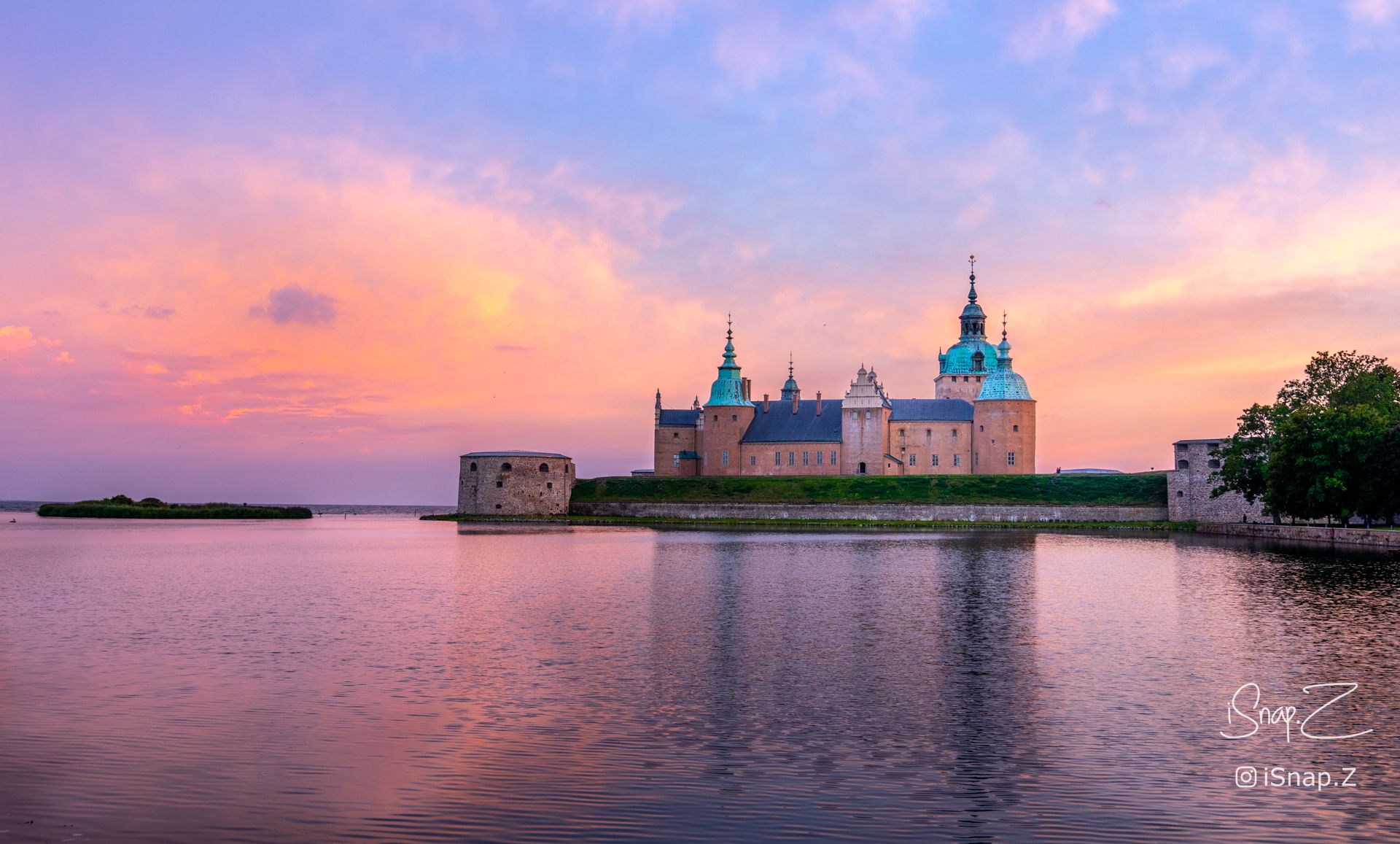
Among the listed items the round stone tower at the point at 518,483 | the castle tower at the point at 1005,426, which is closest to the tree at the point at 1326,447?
the castle tower at the point at 1005,426

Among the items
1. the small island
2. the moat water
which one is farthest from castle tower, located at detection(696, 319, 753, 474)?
the moat water

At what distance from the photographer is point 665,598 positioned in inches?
1091

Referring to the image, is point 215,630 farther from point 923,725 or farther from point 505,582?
point 923,725

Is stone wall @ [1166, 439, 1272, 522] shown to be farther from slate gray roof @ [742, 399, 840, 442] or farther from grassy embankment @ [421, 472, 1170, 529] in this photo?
slate gray roof @ [742, 399, 840, 442]

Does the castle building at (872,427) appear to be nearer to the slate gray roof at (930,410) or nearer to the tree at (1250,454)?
the slate gray roof at (930,410)

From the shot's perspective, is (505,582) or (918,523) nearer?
(505,582)

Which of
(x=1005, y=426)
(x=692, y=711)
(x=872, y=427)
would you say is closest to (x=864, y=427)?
(x=872, y=427)

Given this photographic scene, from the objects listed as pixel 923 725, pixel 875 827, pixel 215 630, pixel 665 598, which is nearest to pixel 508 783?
pixel 875 827

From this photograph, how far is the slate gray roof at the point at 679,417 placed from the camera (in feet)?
315

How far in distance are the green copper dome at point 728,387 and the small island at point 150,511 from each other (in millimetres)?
43330

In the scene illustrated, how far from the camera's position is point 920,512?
7669 cm

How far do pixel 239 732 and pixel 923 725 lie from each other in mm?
8000

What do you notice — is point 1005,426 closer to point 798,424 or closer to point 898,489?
point 898,489

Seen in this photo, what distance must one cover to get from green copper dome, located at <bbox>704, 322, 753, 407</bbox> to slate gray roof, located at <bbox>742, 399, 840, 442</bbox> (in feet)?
7.02
